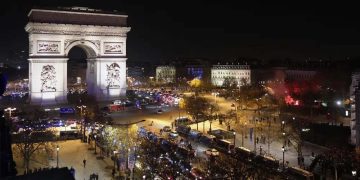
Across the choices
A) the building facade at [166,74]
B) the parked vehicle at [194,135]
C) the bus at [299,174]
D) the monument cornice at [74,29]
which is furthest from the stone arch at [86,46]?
the building facade at [166,74]

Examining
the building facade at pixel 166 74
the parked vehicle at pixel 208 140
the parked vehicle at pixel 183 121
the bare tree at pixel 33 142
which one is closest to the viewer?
the bare tree at pixel 33 142

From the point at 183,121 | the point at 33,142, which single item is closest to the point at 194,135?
the point at 183,121

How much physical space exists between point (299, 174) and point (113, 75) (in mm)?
22373

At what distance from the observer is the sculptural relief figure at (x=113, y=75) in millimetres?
33969

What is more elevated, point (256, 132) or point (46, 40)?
point (46, 40)

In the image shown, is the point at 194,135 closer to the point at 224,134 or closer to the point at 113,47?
the point at 224,134

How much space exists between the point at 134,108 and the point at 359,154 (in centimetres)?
2096

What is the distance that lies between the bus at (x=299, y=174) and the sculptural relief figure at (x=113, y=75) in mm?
21616

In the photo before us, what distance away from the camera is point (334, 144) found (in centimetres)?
1972

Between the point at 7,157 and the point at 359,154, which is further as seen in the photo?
the point at 359,154

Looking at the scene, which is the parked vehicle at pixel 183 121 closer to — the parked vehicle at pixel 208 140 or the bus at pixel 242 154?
the parked vehicle at pixel 208 140

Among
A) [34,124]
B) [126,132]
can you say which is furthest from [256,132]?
[34,124]

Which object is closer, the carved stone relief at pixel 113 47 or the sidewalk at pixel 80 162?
the sidewalk at pixel 80 162

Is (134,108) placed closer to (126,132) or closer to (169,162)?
(126,132)
